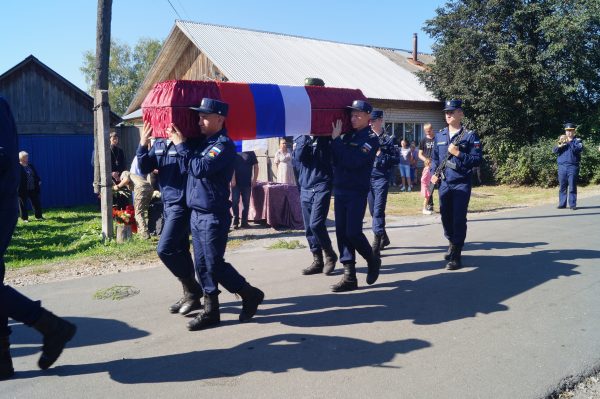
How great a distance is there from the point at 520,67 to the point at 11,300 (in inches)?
773

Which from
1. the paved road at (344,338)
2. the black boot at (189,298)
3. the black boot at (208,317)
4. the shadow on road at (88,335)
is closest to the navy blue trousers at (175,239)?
the black boot at (189,298)

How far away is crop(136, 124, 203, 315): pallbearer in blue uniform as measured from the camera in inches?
179

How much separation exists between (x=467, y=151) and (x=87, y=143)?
13.4 m

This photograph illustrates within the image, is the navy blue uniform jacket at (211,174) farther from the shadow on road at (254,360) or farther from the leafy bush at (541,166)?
the leafy bush at (541,166)

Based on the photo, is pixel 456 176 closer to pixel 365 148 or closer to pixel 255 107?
pixel 365 148

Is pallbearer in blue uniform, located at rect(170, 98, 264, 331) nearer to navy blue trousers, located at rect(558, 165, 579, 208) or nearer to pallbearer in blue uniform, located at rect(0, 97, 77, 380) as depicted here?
pallbearer in blue uniform, located at rect(0, 97, 77, 380)

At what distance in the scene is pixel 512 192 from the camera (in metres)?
17.8

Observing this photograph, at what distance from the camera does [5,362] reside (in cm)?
357

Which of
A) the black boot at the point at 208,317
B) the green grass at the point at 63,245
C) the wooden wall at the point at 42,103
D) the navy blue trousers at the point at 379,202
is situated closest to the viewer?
the black boot at the point at 208,317

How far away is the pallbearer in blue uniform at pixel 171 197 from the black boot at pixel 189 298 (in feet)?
0.15

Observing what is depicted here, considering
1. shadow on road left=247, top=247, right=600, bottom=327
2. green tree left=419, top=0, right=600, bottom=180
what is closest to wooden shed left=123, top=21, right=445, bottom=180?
green tree left=419, top=0, right=600, bottom=180

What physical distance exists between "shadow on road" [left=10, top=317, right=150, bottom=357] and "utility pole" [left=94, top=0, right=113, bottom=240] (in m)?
3.83

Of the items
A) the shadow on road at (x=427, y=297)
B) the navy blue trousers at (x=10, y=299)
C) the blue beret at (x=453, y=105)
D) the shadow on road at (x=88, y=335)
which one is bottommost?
the shadow on road at (x=88, y=335)

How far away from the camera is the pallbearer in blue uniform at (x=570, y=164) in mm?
11805
